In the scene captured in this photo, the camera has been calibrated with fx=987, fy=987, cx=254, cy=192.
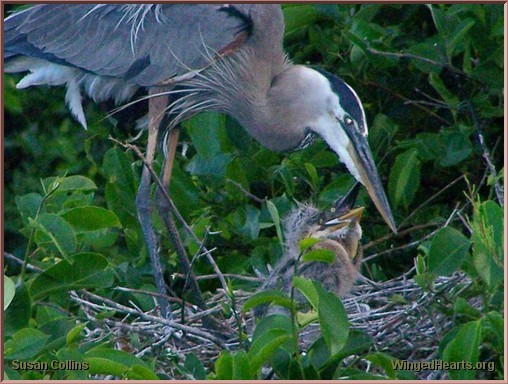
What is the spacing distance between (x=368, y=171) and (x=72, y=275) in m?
1.00

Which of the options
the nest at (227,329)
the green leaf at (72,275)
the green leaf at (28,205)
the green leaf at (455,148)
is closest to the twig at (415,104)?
the green leaf at (455,148)

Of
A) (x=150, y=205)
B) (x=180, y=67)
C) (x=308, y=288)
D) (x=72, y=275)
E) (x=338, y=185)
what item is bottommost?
(x=150, y=205)

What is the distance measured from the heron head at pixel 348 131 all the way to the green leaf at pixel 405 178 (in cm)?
4

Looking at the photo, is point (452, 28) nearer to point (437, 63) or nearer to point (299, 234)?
point (437, 63)

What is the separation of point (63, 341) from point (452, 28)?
1.38 meters

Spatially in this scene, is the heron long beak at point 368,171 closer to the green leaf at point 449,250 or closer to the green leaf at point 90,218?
the green leaf at point 449,250

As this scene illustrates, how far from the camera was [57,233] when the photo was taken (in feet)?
7.47

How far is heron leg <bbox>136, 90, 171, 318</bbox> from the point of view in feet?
9.04

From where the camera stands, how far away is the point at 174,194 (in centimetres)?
295

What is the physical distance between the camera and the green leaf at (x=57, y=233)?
2.25m

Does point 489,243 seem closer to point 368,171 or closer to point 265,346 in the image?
point 265,346

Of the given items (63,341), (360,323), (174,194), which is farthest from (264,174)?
(63,341)

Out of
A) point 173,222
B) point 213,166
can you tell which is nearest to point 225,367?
point 213,166

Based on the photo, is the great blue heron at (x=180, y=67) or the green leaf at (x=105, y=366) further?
the great blue heron at (x=180, y=67)
